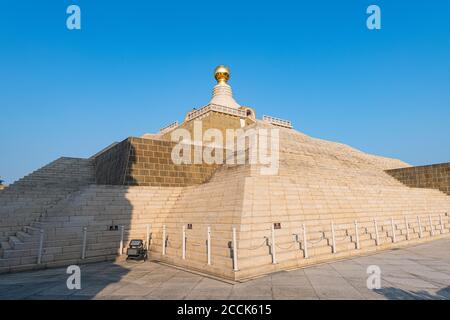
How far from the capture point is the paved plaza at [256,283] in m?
6.84

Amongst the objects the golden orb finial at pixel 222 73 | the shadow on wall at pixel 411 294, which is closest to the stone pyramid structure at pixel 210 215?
the shadow on wall at pixel 411 294

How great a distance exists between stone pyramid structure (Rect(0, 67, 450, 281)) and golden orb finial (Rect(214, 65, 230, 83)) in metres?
28.1

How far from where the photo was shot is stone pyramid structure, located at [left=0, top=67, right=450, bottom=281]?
422 inches

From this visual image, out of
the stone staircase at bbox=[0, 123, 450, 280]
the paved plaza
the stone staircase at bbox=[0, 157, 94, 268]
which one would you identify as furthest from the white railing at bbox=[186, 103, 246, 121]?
the paved plaza

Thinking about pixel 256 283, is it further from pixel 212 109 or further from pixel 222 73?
pixel 222 73

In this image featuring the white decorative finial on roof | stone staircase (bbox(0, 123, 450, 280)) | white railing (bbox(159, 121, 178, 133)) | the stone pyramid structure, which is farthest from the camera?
the white decorative finial on roof

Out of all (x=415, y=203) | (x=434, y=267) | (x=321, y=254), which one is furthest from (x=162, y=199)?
(x=415, y=203)

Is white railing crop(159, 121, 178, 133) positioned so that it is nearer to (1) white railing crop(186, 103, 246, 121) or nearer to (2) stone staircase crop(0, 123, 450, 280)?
(1) white railing crop(186, 103, 246, 121)

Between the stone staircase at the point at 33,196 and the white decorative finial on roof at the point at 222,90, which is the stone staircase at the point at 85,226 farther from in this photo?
the white decorative finial on roof at the point at 222,90

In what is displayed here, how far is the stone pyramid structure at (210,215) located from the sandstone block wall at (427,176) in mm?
6989

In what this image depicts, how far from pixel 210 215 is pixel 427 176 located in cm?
2783

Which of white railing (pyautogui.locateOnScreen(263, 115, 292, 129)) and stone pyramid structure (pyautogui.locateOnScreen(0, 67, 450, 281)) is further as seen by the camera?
white railing (pyautogui.locateOnScreen(263, 115, 292, 129))

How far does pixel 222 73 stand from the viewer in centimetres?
4662

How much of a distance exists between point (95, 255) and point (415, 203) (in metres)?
23.3
